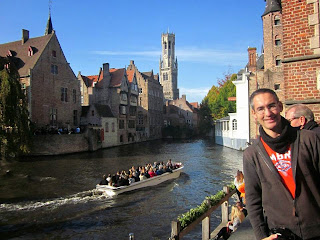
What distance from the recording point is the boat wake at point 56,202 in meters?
12.4

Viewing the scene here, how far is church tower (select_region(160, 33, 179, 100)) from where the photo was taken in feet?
392

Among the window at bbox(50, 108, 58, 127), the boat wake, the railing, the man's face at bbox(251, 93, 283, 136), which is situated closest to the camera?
the man's face at bbox(251, 93, 283, 136)

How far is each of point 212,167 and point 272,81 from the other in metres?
14.7

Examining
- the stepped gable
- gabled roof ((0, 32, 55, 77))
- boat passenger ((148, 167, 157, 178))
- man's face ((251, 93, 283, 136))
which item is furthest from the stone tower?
man's face ((251, 93, 283, 136))

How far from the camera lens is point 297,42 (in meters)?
7.00

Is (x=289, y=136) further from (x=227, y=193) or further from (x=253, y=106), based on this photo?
(x=227, y=193)

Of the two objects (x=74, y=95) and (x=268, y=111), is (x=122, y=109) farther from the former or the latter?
(x=268, y=111)

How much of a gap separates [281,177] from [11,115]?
2430cm

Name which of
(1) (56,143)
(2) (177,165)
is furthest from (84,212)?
(1) (56,143)

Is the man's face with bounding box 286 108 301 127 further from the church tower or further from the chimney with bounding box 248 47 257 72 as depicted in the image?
the church tower

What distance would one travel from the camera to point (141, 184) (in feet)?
53.0

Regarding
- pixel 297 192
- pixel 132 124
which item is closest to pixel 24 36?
pixel 132 124

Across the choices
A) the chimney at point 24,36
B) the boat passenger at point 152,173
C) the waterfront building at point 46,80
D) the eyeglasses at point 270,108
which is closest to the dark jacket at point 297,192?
the eyeglasses at point 270,108

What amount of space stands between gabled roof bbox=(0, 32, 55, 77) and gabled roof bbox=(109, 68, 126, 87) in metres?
14.1
